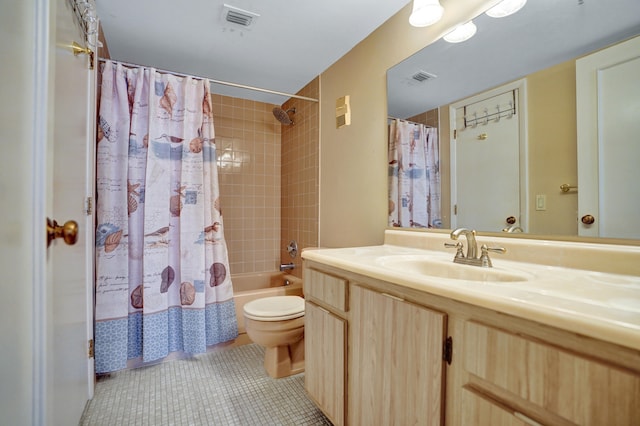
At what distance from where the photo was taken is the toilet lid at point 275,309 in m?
1.66

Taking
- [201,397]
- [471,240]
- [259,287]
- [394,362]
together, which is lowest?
[201,397]

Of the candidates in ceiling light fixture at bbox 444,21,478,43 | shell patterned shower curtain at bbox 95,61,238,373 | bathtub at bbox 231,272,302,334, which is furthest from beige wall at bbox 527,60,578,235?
shell patterned shower curtain at bbox 95,61,238,373

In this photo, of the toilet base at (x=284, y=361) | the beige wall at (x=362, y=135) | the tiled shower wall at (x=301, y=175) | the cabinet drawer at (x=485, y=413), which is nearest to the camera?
the cabinet drawer at (x=485, y=413)

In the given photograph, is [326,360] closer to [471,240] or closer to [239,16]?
[471,240]

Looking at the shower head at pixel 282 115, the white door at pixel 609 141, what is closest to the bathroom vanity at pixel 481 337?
the white door at pixel 609 141

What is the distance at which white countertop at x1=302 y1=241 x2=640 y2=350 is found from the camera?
475 mm

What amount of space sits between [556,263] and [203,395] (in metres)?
1.80

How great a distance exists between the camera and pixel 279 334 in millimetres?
1670

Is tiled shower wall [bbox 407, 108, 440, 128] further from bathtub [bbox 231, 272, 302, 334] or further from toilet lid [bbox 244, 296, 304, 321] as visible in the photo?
bathtub [bbox 231, 272, 302, 334]

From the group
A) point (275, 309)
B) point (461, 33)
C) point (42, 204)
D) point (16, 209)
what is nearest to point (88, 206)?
point (42, 204)

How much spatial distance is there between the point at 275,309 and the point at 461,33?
184cm

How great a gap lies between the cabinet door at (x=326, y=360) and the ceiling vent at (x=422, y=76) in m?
1.32

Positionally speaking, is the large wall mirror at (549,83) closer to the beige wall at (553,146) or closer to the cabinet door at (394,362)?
the beige wall at (553,146)

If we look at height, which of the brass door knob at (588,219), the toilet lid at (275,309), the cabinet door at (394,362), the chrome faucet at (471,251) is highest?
the brass door knob at (588,219)
